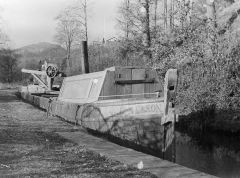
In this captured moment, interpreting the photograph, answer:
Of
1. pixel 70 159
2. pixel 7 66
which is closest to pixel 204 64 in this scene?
pixel 70 159

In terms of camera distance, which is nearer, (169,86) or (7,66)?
(169,86)

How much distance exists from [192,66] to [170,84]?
11.0 metres

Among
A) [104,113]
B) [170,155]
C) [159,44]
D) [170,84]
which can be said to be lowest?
[170,155]

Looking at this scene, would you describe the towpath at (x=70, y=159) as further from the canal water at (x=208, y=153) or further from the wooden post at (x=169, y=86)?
the canal water at (x=208, y=153)

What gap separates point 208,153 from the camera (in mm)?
14445

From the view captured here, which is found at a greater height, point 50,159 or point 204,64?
point 204,64

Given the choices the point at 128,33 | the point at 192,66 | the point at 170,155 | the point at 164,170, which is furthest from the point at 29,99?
the point at 164,170

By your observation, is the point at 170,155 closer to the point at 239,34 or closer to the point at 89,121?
the point at 89,121

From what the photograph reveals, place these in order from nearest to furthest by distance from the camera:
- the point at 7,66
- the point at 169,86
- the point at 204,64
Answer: the point at 169,86 < the point at 204,64 < the point at 7,66

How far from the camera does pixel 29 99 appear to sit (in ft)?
96.0

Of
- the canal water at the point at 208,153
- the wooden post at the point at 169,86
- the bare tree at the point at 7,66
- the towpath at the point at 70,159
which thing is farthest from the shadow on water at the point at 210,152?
the bare tree at the point at 7,66

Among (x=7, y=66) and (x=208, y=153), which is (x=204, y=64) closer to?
(x=208, y=153)

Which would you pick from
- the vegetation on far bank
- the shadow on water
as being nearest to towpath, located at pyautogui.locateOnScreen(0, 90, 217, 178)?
the shadow on water

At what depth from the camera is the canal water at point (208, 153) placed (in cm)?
1154
